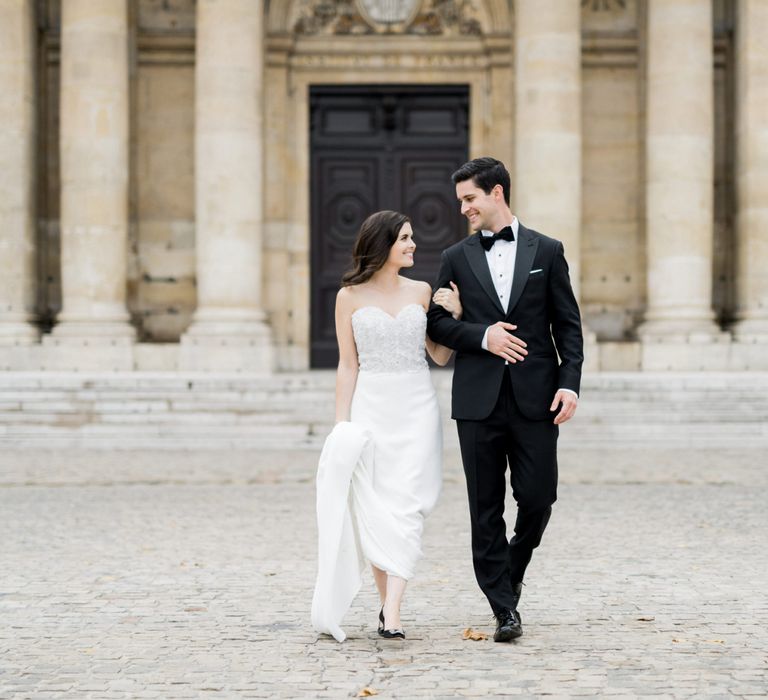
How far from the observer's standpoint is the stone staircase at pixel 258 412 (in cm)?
1587

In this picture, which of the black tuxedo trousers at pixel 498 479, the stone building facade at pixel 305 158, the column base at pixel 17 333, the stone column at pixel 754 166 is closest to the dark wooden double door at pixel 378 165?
the stone building facade at pixel 305 158

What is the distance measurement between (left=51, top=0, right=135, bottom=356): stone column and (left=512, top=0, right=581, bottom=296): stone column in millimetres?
6362

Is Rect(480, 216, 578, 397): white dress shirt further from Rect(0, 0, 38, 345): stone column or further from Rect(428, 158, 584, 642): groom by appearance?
Rect(0, 0, 38, 345): stone column

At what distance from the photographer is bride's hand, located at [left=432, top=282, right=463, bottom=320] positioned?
20.2 feet

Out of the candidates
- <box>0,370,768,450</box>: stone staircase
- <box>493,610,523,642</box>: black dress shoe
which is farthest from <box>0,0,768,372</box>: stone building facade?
<box>493,610,523,642</box>: black dress shoe

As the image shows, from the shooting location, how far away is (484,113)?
22.3 m

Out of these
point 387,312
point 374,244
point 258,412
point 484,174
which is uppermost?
point 484,174

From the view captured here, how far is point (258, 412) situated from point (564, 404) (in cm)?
1102

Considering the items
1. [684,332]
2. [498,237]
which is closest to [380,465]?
[498,237]

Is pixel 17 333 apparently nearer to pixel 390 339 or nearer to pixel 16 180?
pixel 16 180

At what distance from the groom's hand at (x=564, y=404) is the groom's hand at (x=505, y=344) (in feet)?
0.81

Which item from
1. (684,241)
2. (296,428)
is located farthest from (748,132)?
(296,428)

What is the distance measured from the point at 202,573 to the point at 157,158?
1550 cm

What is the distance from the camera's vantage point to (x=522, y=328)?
605cm
